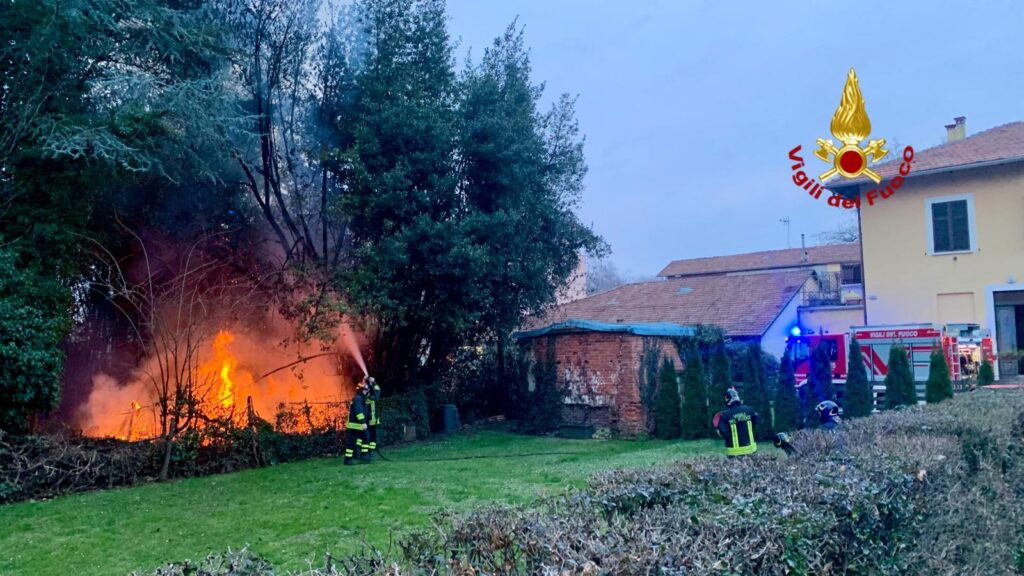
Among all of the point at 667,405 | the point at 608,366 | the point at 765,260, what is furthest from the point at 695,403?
the point at 765,260

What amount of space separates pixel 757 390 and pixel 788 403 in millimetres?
757

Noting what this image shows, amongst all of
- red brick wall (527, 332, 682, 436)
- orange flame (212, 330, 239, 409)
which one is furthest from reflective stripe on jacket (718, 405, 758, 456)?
orange flame (212, 330, 239, 409)

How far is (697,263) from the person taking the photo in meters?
45.2

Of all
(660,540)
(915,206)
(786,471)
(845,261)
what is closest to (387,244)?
(786,471)

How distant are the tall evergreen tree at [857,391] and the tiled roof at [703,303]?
26.7 ft

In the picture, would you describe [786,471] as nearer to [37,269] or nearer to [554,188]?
[37,269]

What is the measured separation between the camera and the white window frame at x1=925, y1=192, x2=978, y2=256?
2188 cm

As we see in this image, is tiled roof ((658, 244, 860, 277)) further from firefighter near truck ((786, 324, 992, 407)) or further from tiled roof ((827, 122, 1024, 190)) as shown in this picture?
firefighter near truck ((786, 324, 992, 407))

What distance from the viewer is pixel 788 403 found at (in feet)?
54.0

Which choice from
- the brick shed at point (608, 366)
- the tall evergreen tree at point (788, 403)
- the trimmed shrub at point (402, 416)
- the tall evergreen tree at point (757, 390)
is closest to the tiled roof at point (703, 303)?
the brick shed at point (608, 366)

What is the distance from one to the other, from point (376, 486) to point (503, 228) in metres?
7.14

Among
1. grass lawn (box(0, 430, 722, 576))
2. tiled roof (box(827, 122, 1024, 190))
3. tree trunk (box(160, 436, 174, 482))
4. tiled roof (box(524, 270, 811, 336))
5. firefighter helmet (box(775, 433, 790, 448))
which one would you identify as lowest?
grass lawn (box(0, 430, 722, 576))

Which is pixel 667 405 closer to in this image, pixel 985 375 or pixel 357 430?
pixel 985 375

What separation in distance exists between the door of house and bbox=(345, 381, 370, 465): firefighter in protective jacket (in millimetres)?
19338
